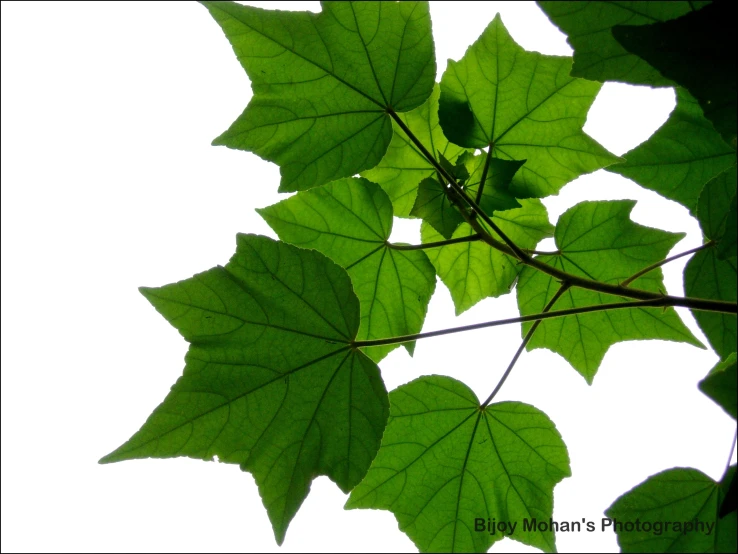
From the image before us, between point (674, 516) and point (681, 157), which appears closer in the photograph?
point (674, 516)

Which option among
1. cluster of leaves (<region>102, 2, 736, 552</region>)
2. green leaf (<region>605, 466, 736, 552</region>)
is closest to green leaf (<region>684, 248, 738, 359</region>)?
cluster of leaves (<region>102, 2, 736, 552</region>)

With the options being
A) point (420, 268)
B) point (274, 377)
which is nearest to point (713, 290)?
point (420, 268)

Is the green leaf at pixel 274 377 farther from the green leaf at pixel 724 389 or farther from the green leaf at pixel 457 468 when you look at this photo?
the green leaf at pixel 724 389

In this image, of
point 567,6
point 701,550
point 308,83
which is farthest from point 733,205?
point 308,83

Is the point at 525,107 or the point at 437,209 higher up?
the point at 525,107

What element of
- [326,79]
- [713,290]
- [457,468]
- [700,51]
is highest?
[326,79]

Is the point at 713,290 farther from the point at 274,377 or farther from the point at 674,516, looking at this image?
the point at 274,377

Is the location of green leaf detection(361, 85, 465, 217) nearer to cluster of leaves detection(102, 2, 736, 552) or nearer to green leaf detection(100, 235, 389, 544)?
cluster of leaves detection(102, 2, 736, 552)

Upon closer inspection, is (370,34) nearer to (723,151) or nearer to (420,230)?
(420,230)
